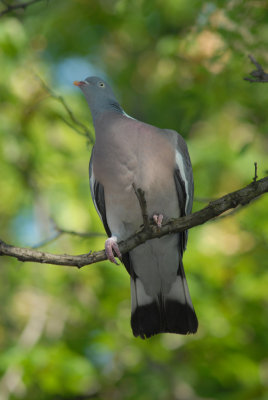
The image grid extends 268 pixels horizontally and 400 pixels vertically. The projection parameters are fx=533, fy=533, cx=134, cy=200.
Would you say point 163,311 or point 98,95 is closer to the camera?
point 163,311

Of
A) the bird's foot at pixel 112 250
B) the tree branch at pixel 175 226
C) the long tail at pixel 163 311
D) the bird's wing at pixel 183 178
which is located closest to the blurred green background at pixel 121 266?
the bird's wing at pixel 183 178

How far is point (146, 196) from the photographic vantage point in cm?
324

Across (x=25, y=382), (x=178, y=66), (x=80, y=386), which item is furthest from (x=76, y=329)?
(x=178, y=66)

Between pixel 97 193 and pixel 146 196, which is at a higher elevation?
pixel 146 196

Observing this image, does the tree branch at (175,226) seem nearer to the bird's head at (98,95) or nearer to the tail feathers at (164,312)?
the tail feathers at (164,312)

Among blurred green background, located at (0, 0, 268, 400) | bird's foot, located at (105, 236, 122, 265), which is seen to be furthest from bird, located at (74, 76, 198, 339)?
blurred green background, located at (0, 0, 268, 400)

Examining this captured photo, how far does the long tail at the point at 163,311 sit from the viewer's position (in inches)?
141

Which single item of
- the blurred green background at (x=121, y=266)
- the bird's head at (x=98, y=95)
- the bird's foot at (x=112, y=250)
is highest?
the bird's head at (x=98, y=95)

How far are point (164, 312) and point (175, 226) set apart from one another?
4.20ft

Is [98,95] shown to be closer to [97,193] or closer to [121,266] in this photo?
[97,193]

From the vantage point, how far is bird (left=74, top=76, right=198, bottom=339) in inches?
127

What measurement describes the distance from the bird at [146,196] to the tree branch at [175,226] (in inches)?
12.1

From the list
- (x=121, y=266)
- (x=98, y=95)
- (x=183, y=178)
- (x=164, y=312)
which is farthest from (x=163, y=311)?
(x=98, y=95)

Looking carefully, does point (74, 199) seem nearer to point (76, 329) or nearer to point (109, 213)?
point (76, 329)
